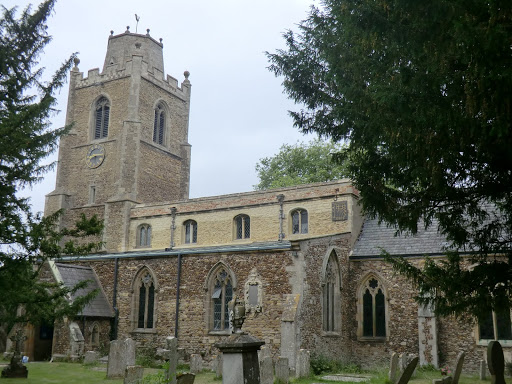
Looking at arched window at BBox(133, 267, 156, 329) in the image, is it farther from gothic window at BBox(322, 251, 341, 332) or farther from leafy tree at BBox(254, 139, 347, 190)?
leafy tree at BBox(254, 139, 347, 190)

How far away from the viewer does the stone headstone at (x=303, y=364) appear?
17.0 m

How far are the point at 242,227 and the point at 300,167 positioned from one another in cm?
1353

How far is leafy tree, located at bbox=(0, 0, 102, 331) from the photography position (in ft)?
36.7

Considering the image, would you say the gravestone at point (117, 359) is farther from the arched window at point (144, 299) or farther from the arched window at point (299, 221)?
the arched window at point (299, 221)

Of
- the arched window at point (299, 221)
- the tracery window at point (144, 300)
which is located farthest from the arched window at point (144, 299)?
the arched window at point (299, 221)

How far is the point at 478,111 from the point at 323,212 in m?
18.5

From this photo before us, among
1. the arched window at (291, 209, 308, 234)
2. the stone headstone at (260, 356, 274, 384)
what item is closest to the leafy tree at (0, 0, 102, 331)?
the stone headstone at (260, 356, 274, 384)

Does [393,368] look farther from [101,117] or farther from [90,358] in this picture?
[101,117]

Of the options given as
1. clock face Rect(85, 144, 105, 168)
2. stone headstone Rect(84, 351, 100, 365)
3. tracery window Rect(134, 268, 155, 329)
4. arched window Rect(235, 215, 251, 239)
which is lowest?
stone headstone Rect(84, 351, 100, 365)

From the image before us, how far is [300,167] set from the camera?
40.8 meters

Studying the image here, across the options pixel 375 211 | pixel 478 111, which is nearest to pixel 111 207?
pixel 375 211

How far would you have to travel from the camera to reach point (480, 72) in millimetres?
6520

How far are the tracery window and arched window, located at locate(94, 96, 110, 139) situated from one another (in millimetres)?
14965

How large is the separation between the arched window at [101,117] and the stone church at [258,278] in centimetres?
236
